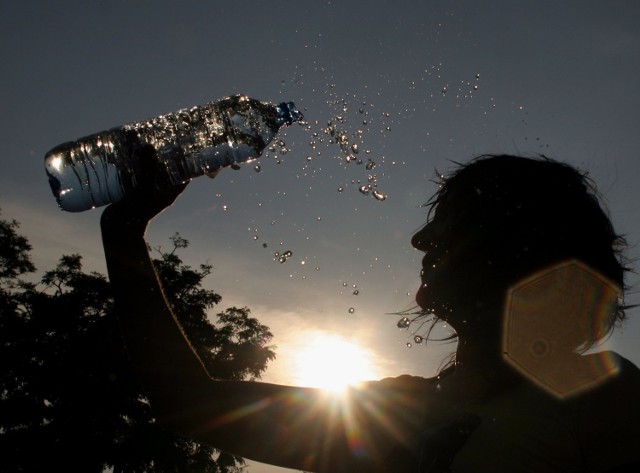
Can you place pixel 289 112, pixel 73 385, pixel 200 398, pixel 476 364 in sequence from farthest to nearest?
pixel 73 385, pixel 289 112, pixel 476 364, pixel 200 398

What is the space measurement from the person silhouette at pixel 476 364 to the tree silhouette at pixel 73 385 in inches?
814

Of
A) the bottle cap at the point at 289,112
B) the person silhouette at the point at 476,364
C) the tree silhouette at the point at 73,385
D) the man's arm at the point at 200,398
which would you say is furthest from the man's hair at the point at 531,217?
the tree silhouette at the point at 73,385

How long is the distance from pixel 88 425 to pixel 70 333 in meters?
4.52

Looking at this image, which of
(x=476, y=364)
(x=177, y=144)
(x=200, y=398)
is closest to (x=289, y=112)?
(x=177, y=144)

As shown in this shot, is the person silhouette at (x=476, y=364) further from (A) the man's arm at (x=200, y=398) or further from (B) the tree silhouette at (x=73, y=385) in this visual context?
(B) the tree silhouette at (x=73, y=385)

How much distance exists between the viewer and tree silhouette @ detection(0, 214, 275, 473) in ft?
72.7

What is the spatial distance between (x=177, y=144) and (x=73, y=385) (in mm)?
22444

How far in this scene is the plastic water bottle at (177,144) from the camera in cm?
408

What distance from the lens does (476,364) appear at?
2.10 metres

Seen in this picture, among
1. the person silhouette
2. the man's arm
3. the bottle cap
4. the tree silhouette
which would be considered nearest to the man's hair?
the person silhouette

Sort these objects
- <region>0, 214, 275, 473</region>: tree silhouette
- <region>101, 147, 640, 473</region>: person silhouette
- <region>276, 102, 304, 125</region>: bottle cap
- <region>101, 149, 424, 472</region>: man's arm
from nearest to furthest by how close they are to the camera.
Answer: <region>101, 147, 640, 473</region>: person silhouette, <region>101, 149, 424, 472</region>: man's arm, <region>276, 102, 304, 125</region>: bottle cap, <region>0, 214, 275, 473</region>: tree silhouette

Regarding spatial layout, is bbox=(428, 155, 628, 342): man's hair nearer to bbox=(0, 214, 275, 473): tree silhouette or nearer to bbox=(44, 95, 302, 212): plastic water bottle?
bbox=(44, 95, 302, 212): plastic water bottle

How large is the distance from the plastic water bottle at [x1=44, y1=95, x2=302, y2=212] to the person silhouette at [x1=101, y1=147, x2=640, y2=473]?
6.27 feet

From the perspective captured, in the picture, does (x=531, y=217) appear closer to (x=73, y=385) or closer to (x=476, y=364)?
(x=476, y=364)
